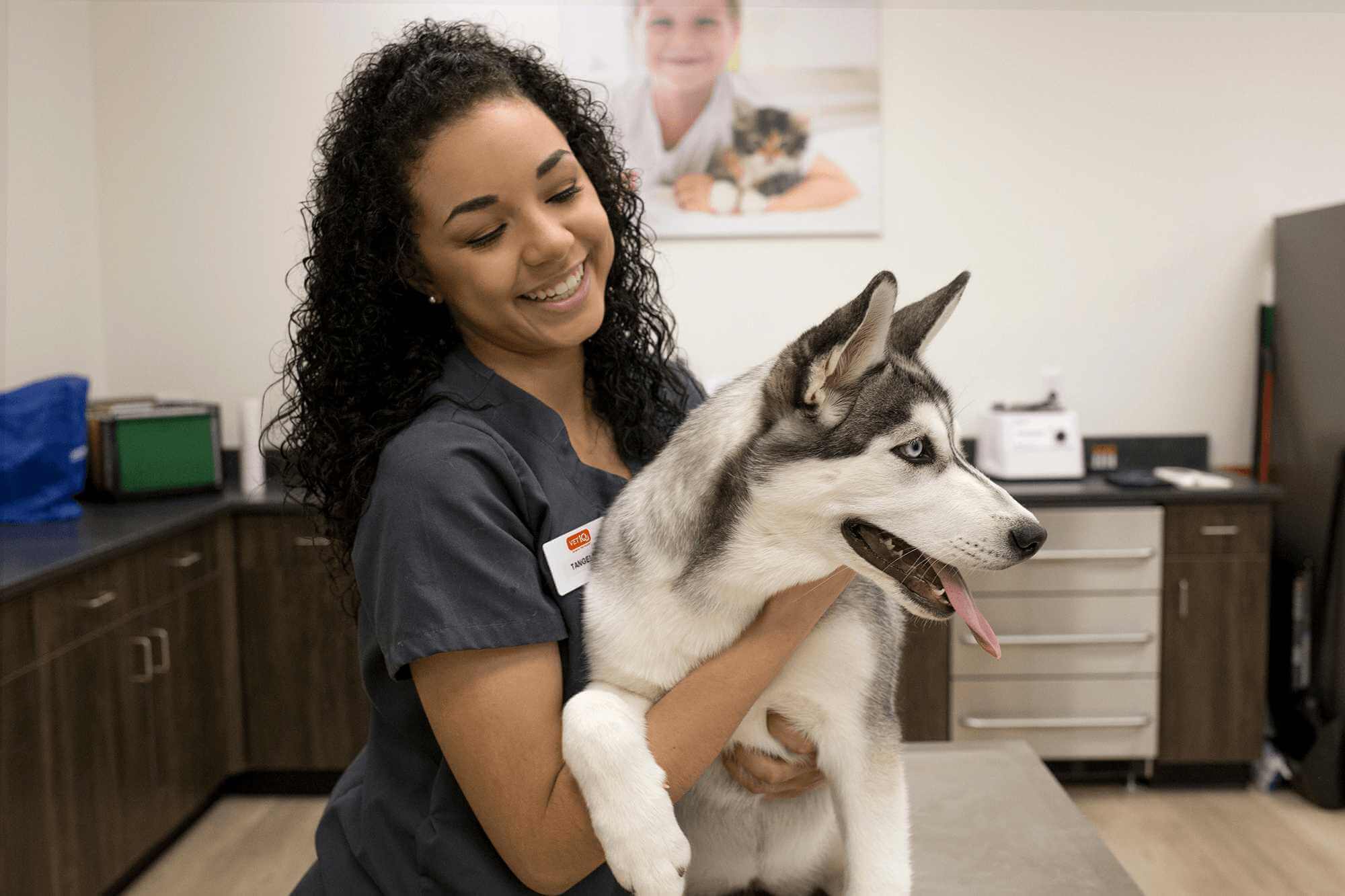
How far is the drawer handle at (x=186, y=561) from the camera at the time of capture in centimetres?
315

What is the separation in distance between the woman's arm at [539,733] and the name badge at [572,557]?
10 centimetres

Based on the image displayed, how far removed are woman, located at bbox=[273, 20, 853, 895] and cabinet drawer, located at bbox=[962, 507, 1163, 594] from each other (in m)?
2.33

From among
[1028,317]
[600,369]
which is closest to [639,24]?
[1028,317]

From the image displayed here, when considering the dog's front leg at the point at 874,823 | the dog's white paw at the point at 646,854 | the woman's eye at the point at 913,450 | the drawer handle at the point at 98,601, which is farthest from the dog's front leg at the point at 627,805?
the drawer handle at the point at 98,601

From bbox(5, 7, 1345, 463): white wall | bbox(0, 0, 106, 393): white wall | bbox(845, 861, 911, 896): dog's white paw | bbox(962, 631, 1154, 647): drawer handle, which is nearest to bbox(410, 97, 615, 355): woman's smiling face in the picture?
bbox(845, 861, 911, 896): dog's white paw

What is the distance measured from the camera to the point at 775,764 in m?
1.27

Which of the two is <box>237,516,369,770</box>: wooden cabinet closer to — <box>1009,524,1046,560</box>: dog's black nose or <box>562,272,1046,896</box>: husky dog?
<box>562,272,1046,896</box>: husky dog

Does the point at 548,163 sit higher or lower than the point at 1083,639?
higher

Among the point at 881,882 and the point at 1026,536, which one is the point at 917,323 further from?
the point at 881,882

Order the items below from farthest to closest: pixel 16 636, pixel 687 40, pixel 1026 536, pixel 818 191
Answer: pixel 818 191 → pixel 687 40 → pixel 16 636 → pixel 1026 536

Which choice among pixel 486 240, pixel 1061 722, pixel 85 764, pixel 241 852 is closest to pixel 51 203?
pixel 85 764

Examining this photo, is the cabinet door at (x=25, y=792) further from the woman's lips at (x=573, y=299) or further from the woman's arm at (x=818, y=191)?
the woman's arm at (x=818, y=191)

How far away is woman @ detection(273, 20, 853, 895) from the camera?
112 cm

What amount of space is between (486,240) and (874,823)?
2.77 ft
